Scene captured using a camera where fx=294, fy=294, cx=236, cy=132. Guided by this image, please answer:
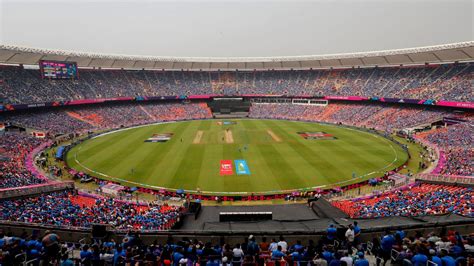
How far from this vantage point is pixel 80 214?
21.4 m

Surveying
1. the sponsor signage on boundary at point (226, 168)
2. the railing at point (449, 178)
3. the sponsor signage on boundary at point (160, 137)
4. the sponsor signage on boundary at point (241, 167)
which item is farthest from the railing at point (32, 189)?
the railing at point (449, 178)

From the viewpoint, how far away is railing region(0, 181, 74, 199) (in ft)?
82.7

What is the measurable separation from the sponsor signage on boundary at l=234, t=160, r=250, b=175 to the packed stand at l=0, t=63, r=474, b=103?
4829 centimetres

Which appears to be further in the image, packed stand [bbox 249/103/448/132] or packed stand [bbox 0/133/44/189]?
packed stand [bbox 249/103/448/132]

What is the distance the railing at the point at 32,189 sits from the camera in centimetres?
2522

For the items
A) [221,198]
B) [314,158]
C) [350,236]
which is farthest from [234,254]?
[314,158]

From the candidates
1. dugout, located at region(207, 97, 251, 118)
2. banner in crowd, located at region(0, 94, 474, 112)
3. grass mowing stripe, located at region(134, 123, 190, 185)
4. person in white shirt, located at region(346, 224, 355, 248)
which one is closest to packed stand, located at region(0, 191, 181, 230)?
grass mowing stripe, located at region(134, 123, 190, 185)

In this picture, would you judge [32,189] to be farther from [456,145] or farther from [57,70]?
[456,145]

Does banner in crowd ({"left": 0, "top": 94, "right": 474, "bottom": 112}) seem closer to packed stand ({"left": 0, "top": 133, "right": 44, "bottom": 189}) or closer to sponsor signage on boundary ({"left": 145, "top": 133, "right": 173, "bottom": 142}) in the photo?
packed stand ({"left": 0, "top": 133, "right": 44, "bottom": 189})

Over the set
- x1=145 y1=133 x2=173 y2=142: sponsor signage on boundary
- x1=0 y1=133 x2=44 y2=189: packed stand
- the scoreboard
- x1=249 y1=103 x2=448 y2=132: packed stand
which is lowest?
x1=0 y1=133 x2=44 y2=189: packed stand

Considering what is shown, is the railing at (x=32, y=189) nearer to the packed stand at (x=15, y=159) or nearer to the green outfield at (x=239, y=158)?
the packed stand at (x=15, y=159)

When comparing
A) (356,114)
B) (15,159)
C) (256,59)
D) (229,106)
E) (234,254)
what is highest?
(256,59)

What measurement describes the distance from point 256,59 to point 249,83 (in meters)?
10.2

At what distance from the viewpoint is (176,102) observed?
9406 centimetres
